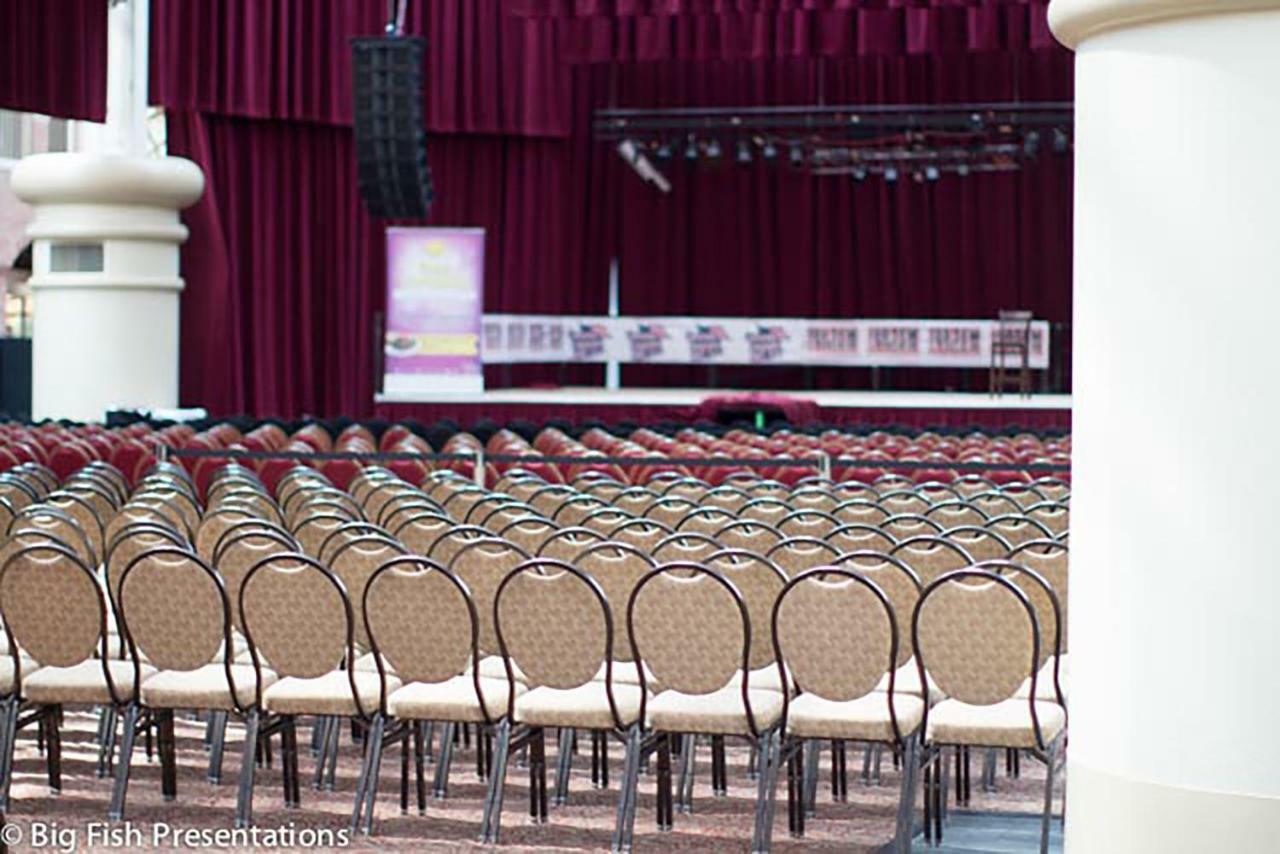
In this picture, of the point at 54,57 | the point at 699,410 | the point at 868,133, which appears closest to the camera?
the point at 54,57

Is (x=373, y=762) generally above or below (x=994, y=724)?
below

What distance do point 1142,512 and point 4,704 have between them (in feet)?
13.7

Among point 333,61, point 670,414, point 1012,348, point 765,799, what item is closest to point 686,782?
point 765,799

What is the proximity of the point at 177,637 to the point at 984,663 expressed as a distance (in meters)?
2.43

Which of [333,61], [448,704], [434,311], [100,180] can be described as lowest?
[448,704]

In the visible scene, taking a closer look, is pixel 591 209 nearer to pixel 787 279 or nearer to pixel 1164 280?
pixel 787 279

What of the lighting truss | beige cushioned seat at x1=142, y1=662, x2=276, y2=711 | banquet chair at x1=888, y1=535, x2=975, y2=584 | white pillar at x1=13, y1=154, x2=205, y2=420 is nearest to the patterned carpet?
beige cushioned seat at x1=142, y1=662, x2=276, y2=711

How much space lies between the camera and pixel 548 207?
28.6 m

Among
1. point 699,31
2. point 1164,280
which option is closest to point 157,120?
point 699,31

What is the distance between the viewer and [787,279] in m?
30.3

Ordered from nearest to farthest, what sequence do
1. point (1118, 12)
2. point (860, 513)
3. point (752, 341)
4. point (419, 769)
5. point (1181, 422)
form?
point (1181, 422) < point (1118, 12) < point (419, 769) < point (860, 513) < point (752, 341)

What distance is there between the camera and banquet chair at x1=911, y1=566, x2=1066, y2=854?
586 centimetres

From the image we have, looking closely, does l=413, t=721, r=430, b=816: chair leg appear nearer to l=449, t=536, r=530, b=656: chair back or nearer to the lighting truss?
l=449, t=536, r=530, b=656: chair back

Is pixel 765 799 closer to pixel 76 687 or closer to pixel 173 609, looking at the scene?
pixel 173 609
